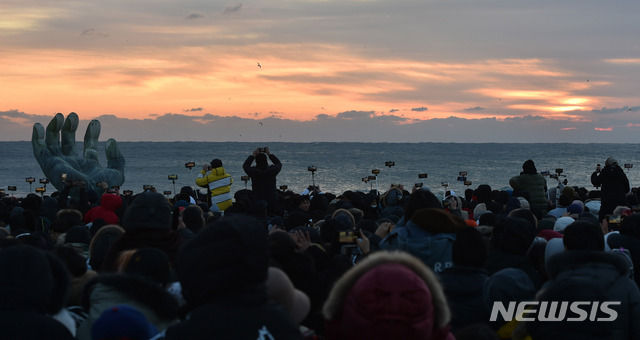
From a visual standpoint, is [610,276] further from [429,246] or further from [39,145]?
[39,145]

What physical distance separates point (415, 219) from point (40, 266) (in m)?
2.79

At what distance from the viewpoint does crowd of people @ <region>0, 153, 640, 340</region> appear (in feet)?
9.68

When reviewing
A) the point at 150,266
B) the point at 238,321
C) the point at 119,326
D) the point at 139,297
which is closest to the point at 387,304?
the point at 238,321

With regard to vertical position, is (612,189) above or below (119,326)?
above

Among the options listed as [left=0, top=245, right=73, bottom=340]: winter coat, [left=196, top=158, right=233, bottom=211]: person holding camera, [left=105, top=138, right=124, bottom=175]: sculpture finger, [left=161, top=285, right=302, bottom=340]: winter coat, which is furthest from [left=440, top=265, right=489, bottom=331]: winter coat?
[left=105, top=138, right=124, bottom=175]: sculpture finger

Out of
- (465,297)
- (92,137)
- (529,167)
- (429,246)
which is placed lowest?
(465,297)

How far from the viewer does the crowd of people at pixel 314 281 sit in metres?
2.95

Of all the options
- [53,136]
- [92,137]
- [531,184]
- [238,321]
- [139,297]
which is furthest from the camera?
[92,137]

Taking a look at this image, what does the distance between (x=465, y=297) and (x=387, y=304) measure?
2.19 m

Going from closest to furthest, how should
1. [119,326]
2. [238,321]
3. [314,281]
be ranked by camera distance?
1. [238,321]
2. [119,326]
3. [314,281]

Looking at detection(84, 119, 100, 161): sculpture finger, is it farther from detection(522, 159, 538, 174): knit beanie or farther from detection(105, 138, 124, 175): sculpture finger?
detection(522, 159, 538, 174): knit beanie

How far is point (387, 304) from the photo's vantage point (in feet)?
9.11

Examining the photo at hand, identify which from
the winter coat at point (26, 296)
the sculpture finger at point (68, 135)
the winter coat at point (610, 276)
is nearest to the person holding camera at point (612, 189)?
the winter coat at point (610, 276)

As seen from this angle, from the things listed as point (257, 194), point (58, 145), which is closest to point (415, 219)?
point (257, 194)
